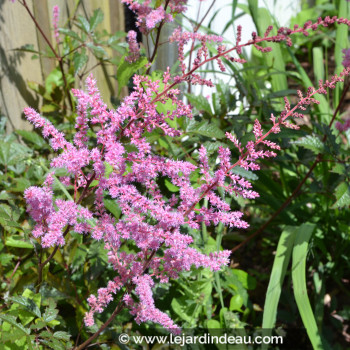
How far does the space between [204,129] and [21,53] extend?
0.95m

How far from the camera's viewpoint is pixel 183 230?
4.87ft

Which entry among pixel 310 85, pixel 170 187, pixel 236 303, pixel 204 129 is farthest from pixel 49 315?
pixel 310 85

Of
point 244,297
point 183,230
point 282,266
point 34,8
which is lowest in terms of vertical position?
point 244,297

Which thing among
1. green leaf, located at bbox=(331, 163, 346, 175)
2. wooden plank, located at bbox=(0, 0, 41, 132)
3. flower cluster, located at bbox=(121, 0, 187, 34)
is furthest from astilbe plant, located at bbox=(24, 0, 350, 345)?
wooden plank, located at bbox=(0, 0, 41, 132)

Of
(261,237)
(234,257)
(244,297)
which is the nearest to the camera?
(244,297)

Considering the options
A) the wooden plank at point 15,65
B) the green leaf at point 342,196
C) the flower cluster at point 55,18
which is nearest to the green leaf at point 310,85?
the green leaf at point 342,196

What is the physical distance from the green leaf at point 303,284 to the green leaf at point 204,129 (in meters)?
0.53

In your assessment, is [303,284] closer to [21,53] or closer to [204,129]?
[204,129]

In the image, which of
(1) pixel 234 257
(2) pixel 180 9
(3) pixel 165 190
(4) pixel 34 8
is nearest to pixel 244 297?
(1) pixel 234 257

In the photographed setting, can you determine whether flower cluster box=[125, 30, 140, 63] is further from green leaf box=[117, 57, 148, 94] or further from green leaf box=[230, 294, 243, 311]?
green leaf box=[230, 294, 243, 311]

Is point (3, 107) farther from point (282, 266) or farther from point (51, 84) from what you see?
point (282, 266)

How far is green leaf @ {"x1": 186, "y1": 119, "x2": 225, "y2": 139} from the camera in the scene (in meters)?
1.40

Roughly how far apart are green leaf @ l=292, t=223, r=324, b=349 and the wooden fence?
1176 mm

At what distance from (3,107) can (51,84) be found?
249 mm
